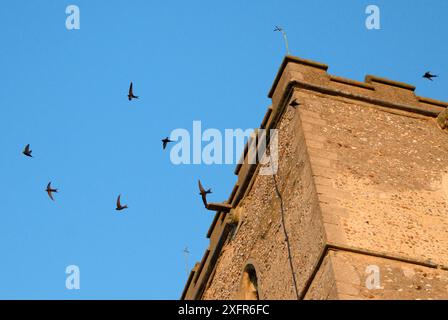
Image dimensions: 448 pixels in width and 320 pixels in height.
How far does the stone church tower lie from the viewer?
35.6 feet

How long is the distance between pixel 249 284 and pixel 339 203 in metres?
2.68

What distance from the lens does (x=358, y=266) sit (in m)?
10.6

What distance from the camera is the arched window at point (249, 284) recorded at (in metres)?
13.3

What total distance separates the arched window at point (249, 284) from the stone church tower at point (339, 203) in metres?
0.02

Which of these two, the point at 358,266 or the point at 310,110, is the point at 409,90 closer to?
the point at 310,110
